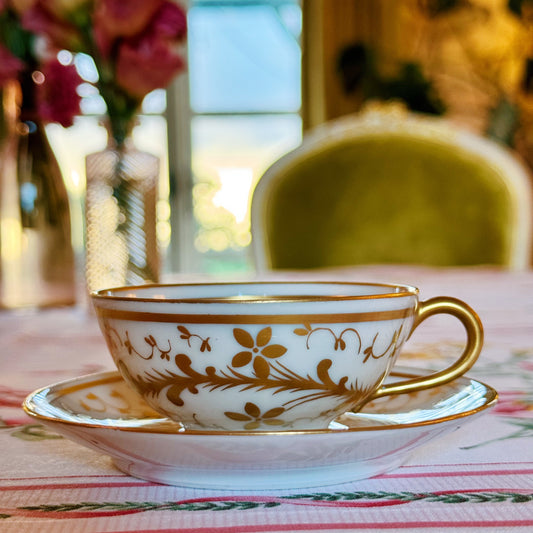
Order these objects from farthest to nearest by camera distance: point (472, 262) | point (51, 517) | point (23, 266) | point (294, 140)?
point (294, 140) < point (472, 262) < point (23, 266) < point (51, 517)

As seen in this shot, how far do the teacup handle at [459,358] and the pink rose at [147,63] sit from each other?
0.49m

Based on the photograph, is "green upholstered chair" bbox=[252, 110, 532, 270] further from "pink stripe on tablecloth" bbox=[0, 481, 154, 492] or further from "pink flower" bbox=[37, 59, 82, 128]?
"pink stripe on tablecloth" bbox=[0, 481, 154, 492]

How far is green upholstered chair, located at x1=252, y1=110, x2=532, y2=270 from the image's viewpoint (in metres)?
1.57

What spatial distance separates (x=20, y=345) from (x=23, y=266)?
0.72 feet

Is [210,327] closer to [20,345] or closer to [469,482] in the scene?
[469,482]

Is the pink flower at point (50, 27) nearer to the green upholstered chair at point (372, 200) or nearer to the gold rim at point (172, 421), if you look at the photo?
the gold rim at point (172, 421)

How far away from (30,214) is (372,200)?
3.09 feet

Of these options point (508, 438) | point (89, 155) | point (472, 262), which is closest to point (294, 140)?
point (472, 262)

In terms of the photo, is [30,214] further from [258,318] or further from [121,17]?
[258,318]

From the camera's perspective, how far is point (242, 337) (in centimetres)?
26

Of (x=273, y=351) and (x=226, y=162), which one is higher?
(x=226, y=162)

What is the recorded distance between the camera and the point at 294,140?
3047 mm

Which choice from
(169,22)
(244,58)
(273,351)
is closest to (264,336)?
(273,351)

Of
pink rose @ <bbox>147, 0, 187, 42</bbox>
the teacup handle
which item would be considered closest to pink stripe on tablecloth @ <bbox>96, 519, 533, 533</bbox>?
the teacup handle
